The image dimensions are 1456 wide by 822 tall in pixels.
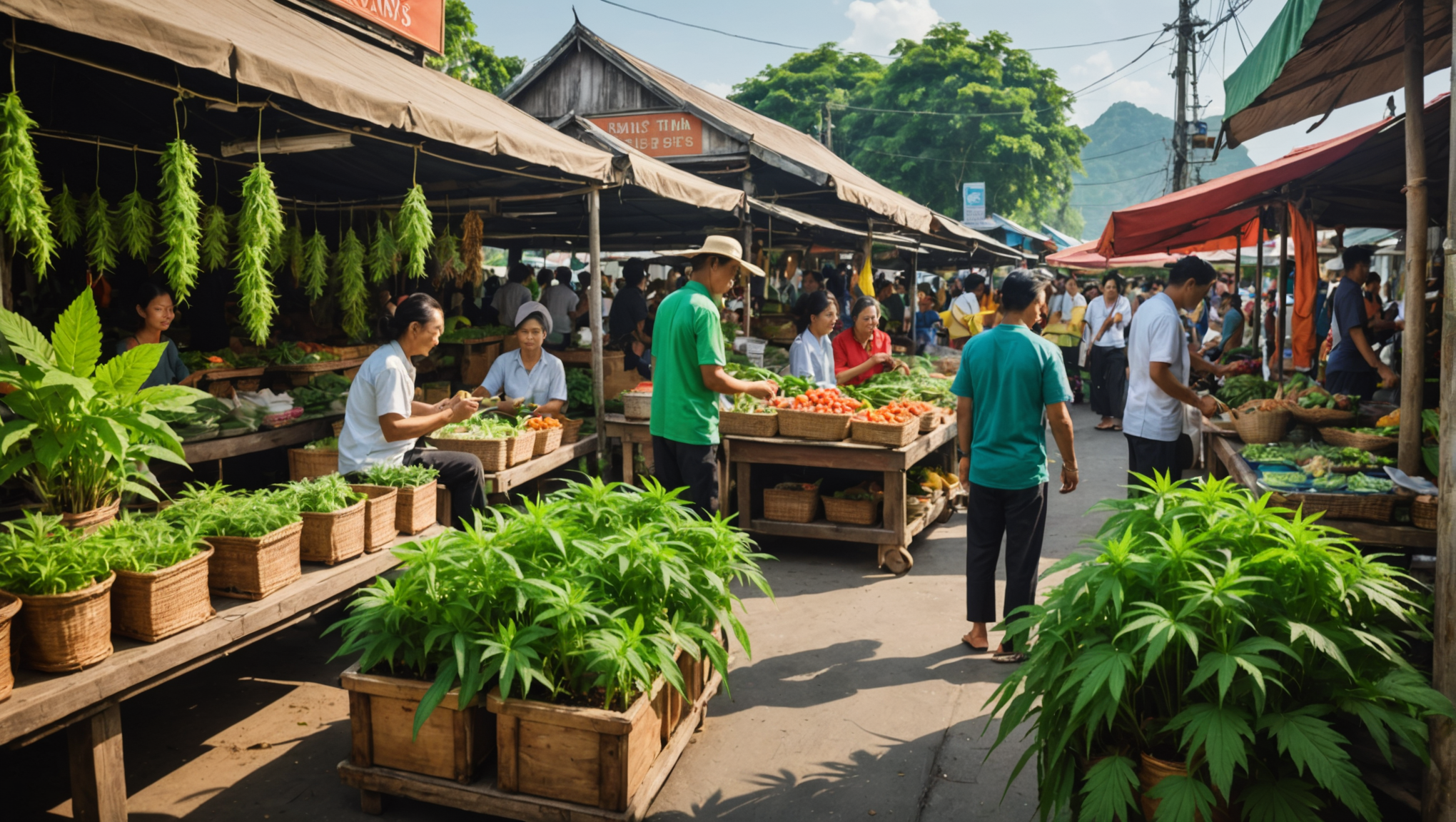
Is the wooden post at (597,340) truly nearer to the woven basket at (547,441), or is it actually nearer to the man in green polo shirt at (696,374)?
the woven basket at (547,441)

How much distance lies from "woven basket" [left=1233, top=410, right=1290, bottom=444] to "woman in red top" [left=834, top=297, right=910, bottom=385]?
2.81 metres

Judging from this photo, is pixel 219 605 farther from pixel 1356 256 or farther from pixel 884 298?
pixel 884 298

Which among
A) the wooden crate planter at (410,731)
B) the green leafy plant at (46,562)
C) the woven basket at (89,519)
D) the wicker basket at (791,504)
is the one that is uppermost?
the woven basket at (89,519)

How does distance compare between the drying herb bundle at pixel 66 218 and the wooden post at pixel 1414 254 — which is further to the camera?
the drying herb bundle at pixel 66 218

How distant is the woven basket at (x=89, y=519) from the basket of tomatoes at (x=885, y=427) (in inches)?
172

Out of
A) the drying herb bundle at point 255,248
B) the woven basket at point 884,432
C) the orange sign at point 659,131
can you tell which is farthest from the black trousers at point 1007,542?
the orange sign at point 659,131

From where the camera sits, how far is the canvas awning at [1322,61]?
4203mm

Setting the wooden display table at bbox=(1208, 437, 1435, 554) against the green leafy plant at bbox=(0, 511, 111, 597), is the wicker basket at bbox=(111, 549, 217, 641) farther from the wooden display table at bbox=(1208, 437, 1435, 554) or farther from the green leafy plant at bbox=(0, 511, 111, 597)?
the wooden display table at bbox=(1208, 437, 1435, 554)

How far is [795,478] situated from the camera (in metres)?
7.30

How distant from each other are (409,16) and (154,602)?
23.5ft

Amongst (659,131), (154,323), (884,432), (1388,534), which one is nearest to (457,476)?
(154,323)

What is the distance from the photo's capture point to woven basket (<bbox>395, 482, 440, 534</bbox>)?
4.63 meters

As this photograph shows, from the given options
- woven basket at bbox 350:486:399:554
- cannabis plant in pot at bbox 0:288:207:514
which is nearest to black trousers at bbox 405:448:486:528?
woven basket at bbox 350:486:399:554

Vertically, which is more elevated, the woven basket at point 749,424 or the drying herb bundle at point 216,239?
the drying herb bundle at point 216,239
